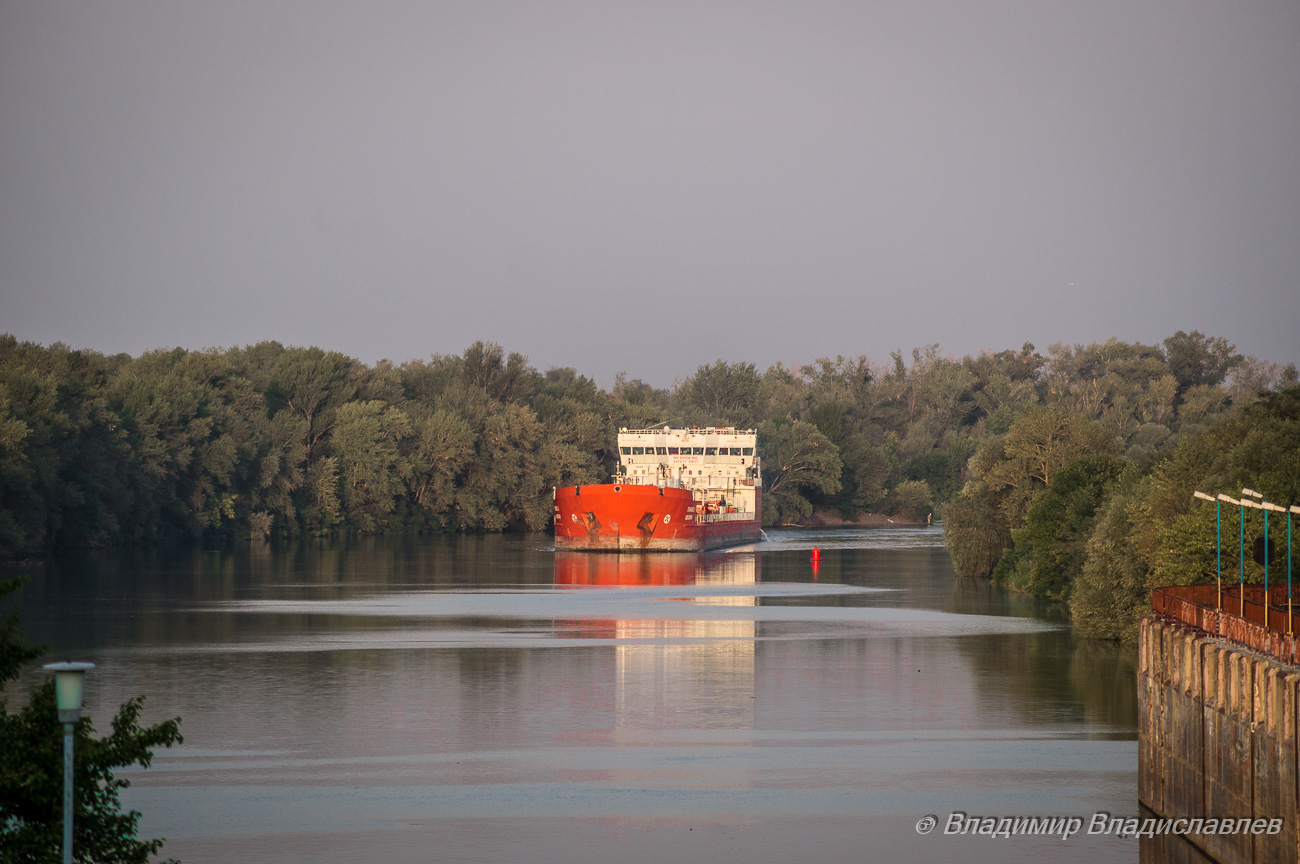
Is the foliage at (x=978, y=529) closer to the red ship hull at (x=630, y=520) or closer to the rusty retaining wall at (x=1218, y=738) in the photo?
the red ship hull at (x=630, y=520)

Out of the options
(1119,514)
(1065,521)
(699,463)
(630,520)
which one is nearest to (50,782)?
(1119,514)

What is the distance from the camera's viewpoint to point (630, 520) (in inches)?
3428

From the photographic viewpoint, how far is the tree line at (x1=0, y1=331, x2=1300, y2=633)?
183 feet

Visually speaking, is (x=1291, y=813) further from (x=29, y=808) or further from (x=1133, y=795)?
(x=29, y=808)

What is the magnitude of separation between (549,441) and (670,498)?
46.9m

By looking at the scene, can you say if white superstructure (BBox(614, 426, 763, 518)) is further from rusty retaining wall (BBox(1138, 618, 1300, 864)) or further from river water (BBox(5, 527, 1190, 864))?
rusty retaining wall (BBox(1138, 618, 1300, 864))

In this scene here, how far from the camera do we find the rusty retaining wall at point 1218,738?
1653 centimetres

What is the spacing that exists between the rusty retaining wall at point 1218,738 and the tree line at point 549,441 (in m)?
10.7

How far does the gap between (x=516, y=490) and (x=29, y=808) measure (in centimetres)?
11337

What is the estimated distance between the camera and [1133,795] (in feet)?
79.4

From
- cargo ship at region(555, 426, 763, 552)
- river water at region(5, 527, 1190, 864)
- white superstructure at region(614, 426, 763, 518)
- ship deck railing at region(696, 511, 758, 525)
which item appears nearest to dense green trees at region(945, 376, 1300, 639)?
river water at region(5, 527, 1190, 864)

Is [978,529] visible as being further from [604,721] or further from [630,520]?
[604,721]

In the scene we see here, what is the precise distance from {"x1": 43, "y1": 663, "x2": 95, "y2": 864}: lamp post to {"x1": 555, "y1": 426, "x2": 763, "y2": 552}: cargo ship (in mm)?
71633

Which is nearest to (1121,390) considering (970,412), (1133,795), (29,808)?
(970,412)
